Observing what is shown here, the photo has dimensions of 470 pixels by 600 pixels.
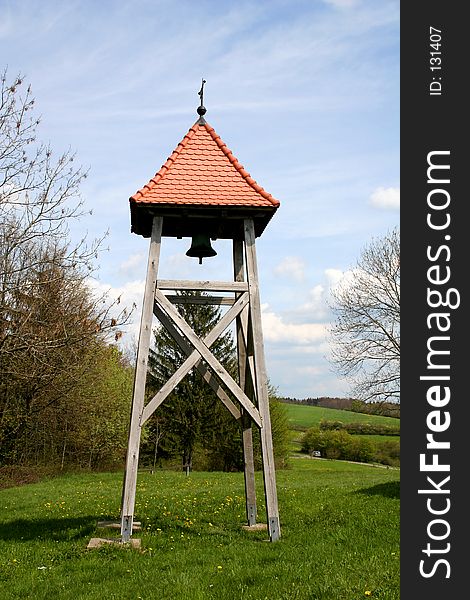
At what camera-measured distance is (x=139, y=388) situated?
8375 millimetres

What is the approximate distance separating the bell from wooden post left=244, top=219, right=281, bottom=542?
66 cm

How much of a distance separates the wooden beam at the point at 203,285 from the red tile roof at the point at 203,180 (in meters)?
1.12

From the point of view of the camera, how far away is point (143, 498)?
13.2 meters

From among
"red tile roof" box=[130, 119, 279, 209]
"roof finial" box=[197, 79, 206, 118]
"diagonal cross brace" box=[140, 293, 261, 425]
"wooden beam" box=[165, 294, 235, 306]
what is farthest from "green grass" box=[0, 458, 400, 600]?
"roof finial" box=[197, 79, 206, 118]

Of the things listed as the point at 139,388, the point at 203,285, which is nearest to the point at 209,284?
the point at 203,285

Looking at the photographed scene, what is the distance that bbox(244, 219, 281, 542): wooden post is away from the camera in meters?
8.41

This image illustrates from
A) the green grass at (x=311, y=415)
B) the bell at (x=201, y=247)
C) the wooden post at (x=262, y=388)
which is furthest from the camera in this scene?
the green grass at (x=311, y=415)

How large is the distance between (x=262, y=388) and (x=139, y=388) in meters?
1.74

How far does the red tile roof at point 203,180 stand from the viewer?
884 cm

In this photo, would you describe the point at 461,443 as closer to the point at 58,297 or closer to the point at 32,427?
the point at 58,297

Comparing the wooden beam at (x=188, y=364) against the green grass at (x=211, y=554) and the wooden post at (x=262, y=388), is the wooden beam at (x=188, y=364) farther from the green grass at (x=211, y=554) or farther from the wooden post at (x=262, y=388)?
the green grass at (x=211, y=554)

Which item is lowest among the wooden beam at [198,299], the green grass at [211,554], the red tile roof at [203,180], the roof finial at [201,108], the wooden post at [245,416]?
Result: the green grass at [211,554]

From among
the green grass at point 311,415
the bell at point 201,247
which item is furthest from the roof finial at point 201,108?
the green grass at point 311,415

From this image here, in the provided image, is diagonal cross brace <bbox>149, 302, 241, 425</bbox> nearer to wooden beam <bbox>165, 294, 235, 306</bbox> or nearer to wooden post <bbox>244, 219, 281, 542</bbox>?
wooden beam <bbox>165, 294, 235, 306</bbox>
